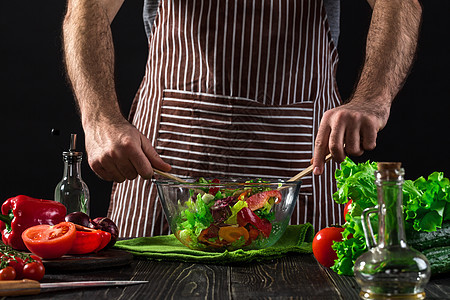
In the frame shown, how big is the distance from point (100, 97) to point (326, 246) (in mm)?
868

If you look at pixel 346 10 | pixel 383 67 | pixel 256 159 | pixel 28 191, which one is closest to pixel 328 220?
pixel 256 159

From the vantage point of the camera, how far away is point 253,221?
55.2 inches

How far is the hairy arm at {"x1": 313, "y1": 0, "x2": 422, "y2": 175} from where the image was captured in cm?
164

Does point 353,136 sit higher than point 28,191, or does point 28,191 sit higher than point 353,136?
point 353,136

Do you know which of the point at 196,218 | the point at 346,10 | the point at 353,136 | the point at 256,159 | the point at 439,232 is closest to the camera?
the point at 439,232

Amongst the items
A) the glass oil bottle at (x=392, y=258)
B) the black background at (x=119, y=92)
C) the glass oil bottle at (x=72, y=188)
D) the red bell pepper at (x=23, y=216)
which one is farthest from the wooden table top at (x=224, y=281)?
the black background at (x=119, y=92)

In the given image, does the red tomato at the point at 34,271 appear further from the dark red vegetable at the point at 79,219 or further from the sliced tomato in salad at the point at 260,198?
the sliced tomato in salad at the point at 260,198

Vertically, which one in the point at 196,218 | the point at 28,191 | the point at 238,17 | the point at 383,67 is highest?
the point at 238,17

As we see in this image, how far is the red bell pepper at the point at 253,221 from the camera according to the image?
4.56 ft

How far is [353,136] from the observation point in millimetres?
1654

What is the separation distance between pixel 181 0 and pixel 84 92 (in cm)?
44

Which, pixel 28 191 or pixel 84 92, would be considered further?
pixel 28 191

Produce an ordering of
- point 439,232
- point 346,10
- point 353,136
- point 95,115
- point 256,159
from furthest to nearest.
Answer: point 346,10, point 256,159, point 95,115, point 353,136, point 439,232

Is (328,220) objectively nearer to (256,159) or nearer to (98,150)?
(256,159)
